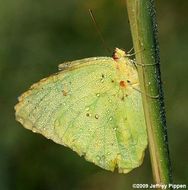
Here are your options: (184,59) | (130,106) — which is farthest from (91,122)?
(184,59)

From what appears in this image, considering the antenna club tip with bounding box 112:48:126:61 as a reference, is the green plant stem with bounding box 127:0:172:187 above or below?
below

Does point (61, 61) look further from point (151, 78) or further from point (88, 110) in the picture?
point (151, 78)

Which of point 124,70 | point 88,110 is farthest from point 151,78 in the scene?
point 88,110

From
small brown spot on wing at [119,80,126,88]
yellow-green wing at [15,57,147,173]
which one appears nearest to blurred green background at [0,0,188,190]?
yellow-green wing at [15,57,147,173]

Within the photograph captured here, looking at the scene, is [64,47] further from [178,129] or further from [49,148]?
[178,129]

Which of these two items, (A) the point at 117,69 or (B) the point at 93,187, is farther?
(B) the point at 93,187

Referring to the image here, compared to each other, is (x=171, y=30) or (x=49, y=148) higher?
(x=171, y=30)

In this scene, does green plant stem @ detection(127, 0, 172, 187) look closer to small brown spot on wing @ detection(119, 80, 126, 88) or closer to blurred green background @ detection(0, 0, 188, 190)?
small brown spot on wing @ detection(119, 80, 126, 88)
